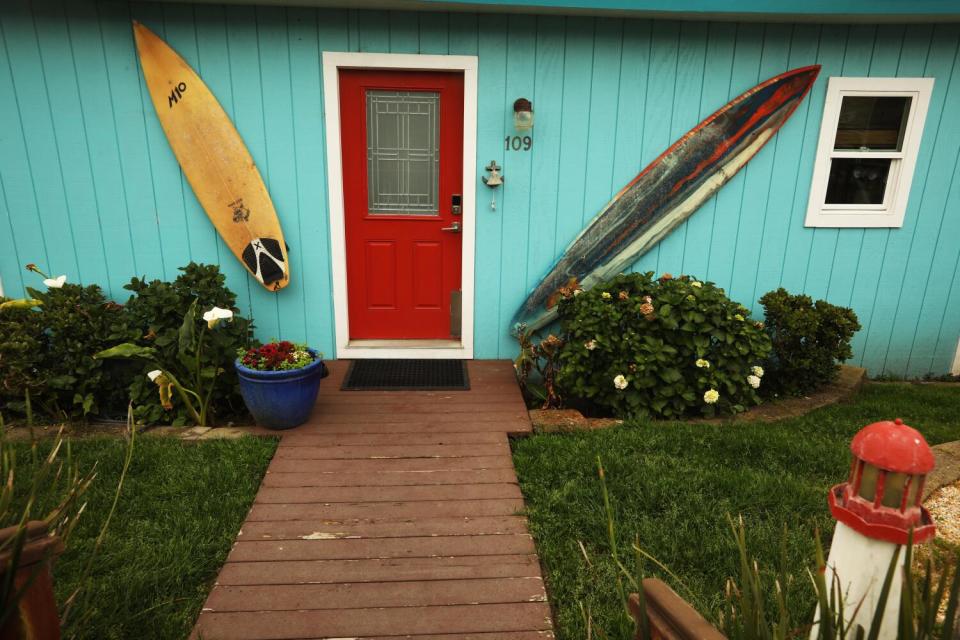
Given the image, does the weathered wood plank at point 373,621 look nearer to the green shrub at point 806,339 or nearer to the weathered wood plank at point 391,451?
the weathered wood plank at point 391,451

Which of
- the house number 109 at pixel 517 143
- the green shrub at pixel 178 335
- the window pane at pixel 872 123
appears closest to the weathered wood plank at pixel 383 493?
the green shrub at pixel 178 335

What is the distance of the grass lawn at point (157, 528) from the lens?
6.73 ft

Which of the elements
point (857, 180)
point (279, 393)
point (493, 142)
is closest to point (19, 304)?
point (279, 393)

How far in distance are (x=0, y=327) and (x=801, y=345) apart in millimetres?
5314

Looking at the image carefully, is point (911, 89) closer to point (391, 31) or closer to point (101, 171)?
point (391, 31)

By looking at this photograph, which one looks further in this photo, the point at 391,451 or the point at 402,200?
the point at 402,200

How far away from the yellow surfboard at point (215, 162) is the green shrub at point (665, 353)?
7.40 feet

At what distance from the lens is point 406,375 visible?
4.33 m

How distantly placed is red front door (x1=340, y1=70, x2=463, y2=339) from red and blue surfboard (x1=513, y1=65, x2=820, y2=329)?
78 centimetres

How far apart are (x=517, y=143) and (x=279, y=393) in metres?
2.40

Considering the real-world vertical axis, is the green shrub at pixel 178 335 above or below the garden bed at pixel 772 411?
above

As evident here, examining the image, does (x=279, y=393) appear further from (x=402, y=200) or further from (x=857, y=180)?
(x=857, y=180)

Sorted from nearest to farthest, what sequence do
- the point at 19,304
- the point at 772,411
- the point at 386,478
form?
the point at 386,478
the point at 19,304
the point at 772,411

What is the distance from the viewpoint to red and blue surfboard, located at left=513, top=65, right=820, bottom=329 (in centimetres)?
419
